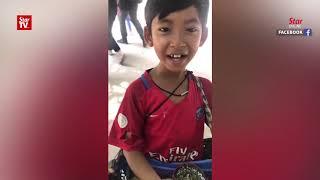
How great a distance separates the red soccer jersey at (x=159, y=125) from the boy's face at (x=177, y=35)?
0.48 feet

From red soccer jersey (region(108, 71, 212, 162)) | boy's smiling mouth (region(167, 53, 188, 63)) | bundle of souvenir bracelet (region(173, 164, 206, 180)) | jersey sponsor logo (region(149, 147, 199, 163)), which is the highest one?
boy's smiling mouth (region(167, 53, 188, 63))

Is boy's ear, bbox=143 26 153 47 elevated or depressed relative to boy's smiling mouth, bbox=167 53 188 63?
elevated

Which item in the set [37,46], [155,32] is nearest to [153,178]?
[155,32]

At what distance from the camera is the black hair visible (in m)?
2.08

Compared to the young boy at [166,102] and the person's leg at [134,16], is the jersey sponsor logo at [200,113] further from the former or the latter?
the person's leg at [134,16]

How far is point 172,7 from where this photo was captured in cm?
208

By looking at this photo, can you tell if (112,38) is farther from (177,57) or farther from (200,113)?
(200,113)

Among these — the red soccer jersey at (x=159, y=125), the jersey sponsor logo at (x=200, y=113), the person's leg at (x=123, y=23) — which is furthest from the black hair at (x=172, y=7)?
the jersey sponsor logo at (x=200, y=113)

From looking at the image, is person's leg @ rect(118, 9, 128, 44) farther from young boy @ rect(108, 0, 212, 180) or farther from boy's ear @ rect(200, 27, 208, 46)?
boy's ear @ rect(200, 27, 208, 46)

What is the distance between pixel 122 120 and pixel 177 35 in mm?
497

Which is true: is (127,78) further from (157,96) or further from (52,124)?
(52,124)

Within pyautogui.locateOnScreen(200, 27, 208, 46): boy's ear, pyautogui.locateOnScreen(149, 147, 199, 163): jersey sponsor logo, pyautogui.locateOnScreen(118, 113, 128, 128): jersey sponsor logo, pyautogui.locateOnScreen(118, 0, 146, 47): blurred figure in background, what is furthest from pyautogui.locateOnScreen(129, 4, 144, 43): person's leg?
pyautogui.locateOnScreen(149, 147, 199, 163): jersey sponsor logo

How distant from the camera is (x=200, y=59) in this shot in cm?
211

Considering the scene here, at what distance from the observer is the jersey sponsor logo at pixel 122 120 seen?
82.7 inches
